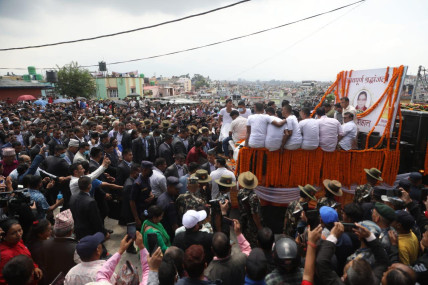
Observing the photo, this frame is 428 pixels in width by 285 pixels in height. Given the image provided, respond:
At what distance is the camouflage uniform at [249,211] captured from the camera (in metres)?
4.06

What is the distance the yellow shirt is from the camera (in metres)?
2.89

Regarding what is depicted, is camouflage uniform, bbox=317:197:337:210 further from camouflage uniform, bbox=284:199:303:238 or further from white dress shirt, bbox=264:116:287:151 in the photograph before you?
white dress shirt, bbox=264:116:287:151

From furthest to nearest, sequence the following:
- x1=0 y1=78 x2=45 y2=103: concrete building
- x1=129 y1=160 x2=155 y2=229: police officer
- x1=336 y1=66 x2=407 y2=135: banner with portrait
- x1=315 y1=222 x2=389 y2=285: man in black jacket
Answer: x1=0 y1=78 x2=45 y2=103: concrete building, x1=336 y1=66 x2=407 y2=135: banner with portrait, x1=129 y1=160 x2=155 y2=229: police officer, x1=315 y1=222 x2=389 y2=285: man in black jacket

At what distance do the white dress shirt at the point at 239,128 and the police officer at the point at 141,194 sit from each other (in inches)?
123

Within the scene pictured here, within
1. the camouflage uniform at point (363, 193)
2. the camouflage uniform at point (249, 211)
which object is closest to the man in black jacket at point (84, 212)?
the camouflage uniform at point (249, 211)

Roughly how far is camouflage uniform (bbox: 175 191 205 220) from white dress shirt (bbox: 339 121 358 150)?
3.57 m

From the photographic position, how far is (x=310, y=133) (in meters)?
5.29

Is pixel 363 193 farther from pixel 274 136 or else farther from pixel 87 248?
pixel 87 248

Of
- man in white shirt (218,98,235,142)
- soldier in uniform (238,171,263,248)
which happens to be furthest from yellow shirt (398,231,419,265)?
man in white shirt (218,98,235,142)

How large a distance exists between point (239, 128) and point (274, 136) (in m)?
1.82

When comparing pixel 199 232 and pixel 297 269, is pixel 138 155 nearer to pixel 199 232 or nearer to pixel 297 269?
pixel 199 232

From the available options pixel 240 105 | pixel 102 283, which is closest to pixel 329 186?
pixel 102 283

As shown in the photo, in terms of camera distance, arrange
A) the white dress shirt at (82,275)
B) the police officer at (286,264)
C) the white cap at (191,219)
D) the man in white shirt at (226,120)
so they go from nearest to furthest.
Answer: the police officer at (286,264) < the white dress shirt at (82,275) < the white cap at (191,219) < the man in white shirt at (226,120)

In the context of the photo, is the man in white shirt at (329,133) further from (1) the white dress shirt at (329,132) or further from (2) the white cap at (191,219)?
(2) the white cap at (191,219)
